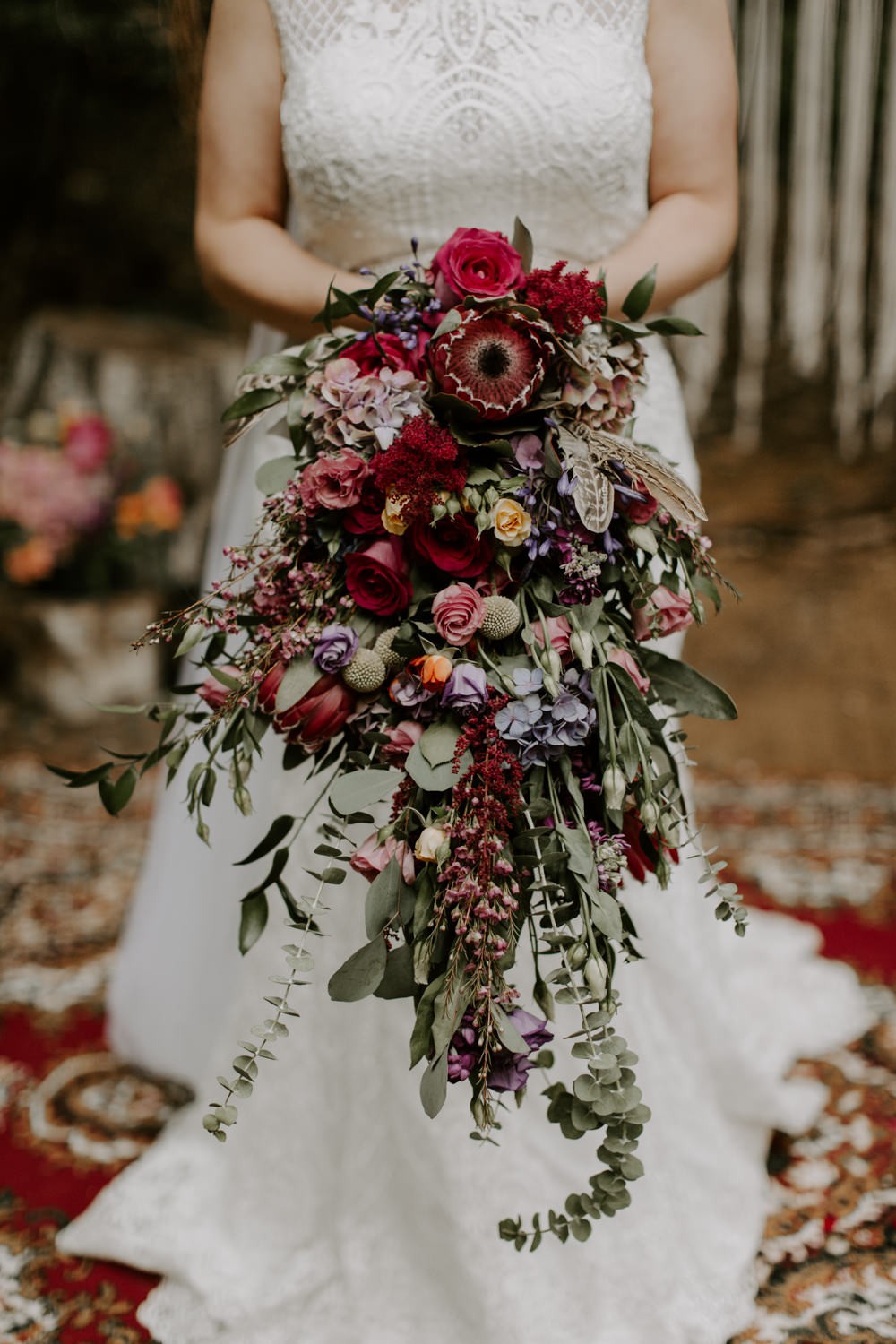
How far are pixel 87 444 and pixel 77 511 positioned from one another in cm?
24

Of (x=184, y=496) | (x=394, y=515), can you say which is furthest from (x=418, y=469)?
(x=184, y=496)

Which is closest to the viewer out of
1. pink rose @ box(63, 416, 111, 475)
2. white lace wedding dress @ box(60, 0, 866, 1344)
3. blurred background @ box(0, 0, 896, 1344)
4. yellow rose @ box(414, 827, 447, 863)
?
yellow rose @ box(414, 827, 447, 863)

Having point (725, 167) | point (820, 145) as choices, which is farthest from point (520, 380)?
point (820, 145)

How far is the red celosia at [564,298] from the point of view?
1.20 meters

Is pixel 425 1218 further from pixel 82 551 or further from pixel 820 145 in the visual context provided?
pixel 820 145

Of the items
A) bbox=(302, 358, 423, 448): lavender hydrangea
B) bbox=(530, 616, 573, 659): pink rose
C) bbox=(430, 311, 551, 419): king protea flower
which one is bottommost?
bbox=(530, 616, 573, 659): pink rose

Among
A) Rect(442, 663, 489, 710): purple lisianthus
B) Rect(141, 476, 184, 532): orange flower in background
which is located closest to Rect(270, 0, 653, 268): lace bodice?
Rect(442, 663, 489, 710): purple lisianthus

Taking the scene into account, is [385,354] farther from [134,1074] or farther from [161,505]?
[161,505]

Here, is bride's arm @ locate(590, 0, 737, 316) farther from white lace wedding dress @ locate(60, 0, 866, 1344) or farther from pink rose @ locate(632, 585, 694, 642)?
pink rose @ locate(632, 585, 694, 642)

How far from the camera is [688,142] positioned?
168cm

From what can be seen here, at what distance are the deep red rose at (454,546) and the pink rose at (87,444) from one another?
10.7 ft

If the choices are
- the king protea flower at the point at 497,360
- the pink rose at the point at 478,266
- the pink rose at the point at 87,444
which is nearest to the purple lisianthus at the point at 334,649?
the king protea flower at the point at 497,360

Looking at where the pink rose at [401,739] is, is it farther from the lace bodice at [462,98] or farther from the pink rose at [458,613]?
the lace bodice at [462,98]

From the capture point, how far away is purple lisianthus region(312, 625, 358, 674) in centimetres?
119
